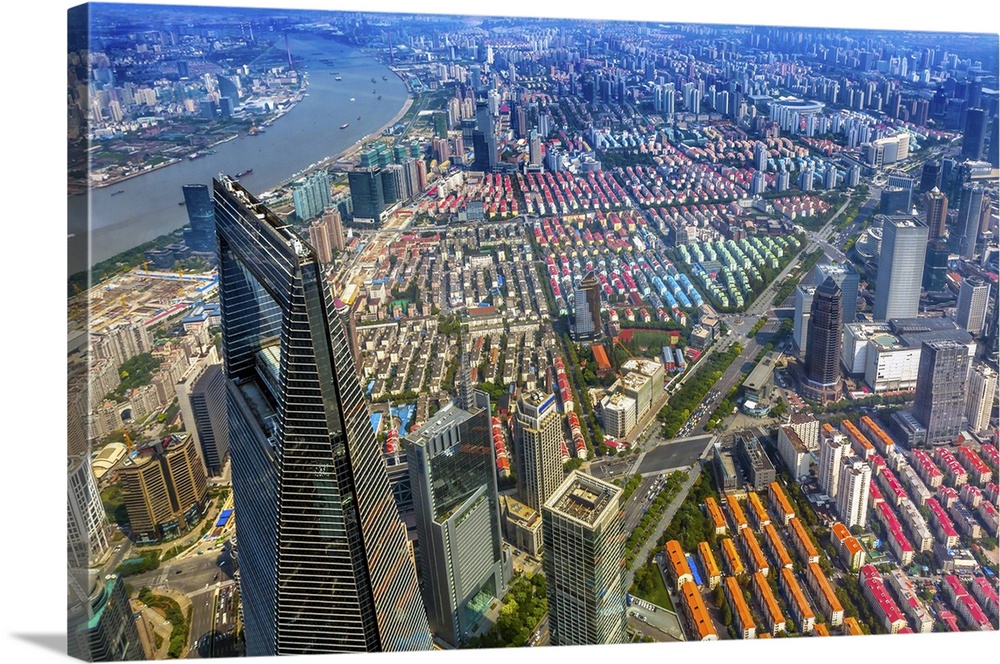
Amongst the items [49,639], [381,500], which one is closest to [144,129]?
[49,639]

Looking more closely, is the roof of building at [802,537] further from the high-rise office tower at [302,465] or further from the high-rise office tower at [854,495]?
the high-rise office tower at [302,465]

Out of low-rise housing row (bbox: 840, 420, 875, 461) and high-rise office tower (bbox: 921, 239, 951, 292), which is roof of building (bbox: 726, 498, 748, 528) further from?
high-rise office tower (bbox: 921, 239, 951, 292)

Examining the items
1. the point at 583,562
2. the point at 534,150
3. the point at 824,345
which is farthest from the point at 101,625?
the point at 534,150

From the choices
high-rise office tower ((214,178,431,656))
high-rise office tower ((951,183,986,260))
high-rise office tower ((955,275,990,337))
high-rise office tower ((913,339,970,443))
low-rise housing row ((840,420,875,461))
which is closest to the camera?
high-rise office tower ((214,178,431,656))

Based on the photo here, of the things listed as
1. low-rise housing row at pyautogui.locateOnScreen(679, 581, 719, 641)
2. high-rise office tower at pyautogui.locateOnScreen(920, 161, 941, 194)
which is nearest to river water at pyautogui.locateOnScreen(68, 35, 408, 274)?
low-rise housing row at pyautogui.locateOnScreen(679, 581, 719, 641)

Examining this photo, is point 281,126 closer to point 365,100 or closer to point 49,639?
point 365,100
